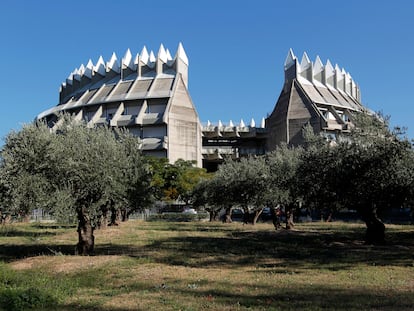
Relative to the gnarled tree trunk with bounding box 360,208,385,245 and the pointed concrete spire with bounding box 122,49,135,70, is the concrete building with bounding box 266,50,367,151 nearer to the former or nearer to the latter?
the pointed concrete spire with bounding box 122,49,135,70

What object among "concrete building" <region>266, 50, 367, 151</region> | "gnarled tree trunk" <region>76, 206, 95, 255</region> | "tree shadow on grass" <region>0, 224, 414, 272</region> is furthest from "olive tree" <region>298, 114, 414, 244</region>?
"concrete building" <region>266, 50, 367, 151</region>

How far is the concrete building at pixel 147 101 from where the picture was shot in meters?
96.1

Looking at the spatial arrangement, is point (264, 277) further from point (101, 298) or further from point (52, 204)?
point (52, 204)

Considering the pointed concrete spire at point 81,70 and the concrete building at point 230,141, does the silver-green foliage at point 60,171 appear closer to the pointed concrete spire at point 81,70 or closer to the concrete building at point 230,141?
the concrete building at point 230,141

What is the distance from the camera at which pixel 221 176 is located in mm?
38938

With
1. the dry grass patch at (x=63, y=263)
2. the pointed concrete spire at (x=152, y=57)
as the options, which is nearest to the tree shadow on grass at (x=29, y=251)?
the dry grass patch at (x=63, y=263)

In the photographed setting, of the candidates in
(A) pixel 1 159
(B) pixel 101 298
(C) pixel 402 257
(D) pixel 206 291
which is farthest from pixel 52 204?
(C) pixel 402 257

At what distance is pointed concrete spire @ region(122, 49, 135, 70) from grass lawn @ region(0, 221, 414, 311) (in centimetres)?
9587

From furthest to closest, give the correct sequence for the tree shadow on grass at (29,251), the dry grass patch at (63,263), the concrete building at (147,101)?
1. the concrete building at (147,101)
2. the tree shadow on grass at (29,251)
3. the dry grass patch at (63,263)

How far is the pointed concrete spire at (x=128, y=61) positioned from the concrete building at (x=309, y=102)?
1478 inches

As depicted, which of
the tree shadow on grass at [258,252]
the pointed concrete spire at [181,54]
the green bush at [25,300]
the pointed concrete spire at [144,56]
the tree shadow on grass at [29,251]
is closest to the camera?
the green bush at [25,300]

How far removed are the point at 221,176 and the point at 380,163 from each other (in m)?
20.3

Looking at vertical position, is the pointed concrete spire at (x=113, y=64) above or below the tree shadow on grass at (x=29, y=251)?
above

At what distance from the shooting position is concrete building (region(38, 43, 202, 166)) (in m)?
96.1
